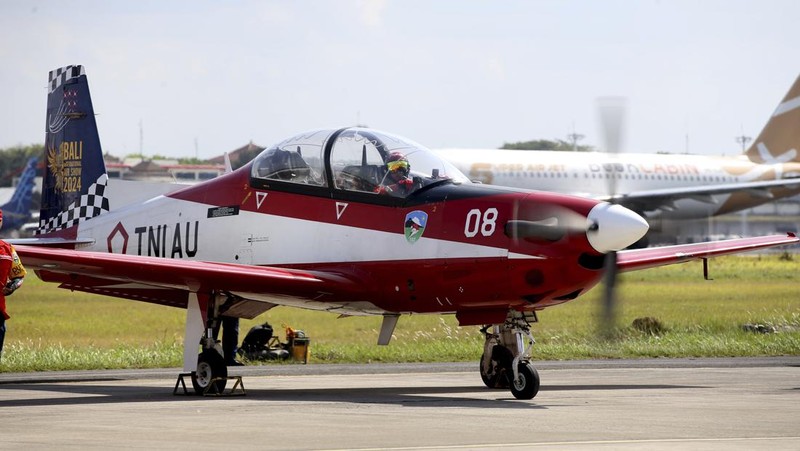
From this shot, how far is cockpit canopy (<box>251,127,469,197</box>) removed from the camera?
13.5 metres

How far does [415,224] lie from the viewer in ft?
43.4

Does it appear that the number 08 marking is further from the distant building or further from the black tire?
the distant building

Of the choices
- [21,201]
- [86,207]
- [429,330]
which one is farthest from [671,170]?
[21,201]

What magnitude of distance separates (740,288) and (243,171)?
26131 mm

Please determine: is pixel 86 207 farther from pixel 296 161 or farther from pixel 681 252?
pixel 681 252

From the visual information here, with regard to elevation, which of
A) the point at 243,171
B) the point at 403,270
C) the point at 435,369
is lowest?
the point at 435,369

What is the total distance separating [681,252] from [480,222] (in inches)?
144

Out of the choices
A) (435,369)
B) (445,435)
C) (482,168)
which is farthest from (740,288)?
(445,435)

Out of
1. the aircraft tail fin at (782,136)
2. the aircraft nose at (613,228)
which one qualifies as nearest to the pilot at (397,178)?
the aircraft nose at (613,228)

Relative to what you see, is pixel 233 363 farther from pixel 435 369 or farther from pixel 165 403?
pixel 165 403

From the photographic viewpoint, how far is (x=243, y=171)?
49.1 ft

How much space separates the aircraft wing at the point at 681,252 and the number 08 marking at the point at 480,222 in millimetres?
1782

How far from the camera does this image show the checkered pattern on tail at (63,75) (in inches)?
696

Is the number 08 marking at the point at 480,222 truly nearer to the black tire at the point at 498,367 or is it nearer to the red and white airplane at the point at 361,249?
the red and white airplane at the point at 361,249
